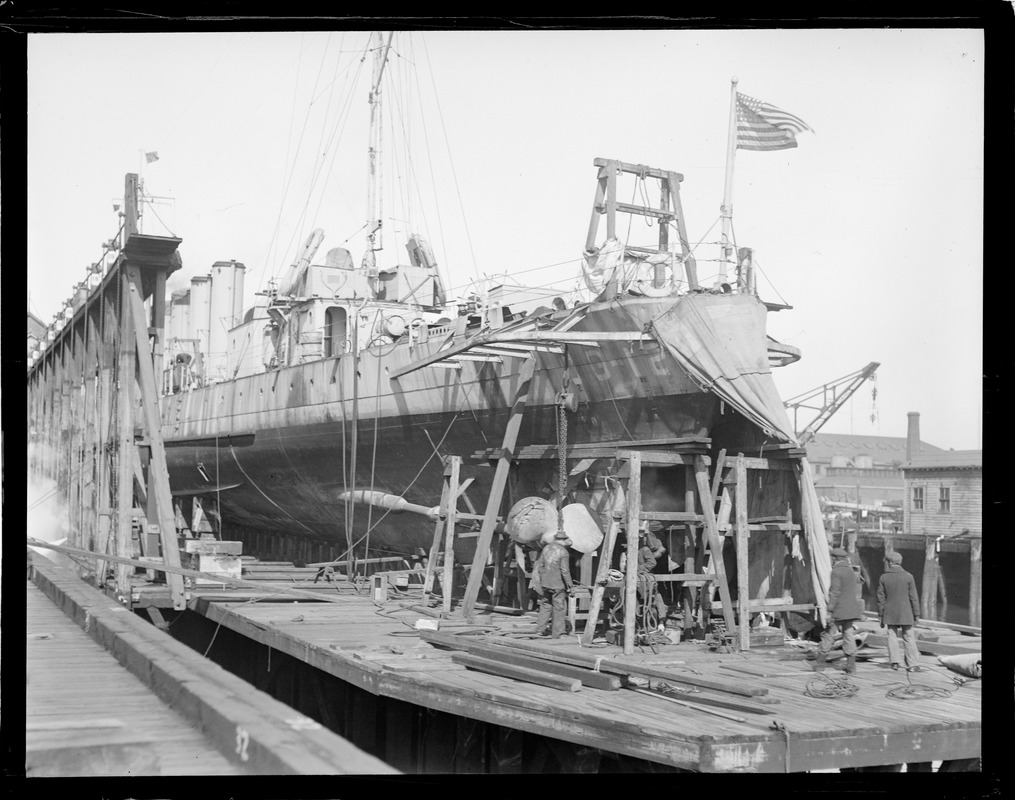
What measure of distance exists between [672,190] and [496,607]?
712 centimetres

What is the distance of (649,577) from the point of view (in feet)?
33.6

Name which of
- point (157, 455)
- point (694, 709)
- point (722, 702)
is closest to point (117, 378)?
point (157, 455)

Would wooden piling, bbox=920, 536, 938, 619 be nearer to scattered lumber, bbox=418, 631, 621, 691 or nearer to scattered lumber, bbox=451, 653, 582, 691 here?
scattered lumber, bbox=418, 631, 621, 691

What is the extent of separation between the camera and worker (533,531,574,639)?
33.8 ft

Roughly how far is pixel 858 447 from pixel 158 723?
58.2 meters

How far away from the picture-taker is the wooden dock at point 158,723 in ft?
16.9

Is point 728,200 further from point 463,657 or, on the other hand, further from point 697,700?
point 697,700

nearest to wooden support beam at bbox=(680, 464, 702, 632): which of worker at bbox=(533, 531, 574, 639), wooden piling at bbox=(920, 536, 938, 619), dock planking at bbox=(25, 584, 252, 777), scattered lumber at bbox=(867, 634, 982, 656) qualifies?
worker at bbox=(533, 531, 574, 639)

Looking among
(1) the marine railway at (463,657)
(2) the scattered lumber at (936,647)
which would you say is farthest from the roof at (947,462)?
(2) the scattered lumber at (936,647)

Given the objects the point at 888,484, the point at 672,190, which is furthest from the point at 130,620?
the point at 888,484

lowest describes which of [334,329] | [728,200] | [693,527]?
[693,527]

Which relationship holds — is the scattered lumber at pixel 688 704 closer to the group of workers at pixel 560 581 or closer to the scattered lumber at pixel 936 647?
the group of workers at pixel 560 581

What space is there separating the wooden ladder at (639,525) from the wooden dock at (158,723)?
4187mm
